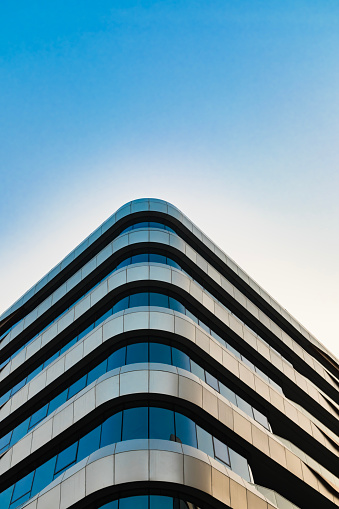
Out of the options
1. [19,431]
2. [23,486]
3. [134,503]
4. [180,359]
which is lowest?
[134,503]

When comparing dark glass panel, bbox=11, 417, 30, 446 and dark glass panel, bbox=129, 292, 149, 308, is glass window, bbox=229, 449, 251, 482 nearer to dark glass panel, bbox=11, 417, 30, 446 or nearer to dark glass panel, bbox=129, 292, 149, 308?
dark glass panel, bbox=129, 292, 149, 308

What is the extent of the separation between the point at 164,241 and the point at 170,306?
4.09 m

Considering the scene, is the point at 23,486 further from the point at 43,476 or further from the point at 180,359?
the point at 180,359

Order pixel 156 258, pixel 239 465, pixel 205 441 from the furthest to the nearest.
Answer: pixel 156 258, pixel 239 465, pixel 205 441

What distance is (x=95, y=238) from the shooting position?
3278 centimetres

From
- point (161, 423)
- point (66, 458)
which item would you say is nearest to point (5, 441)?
point (66, 458)

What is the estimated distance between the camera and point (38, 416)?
88.3 ft

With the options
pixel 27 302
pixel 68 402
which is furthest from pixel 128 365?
pixel 27 302

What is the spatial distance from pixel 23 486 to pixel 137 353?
23.1 feet

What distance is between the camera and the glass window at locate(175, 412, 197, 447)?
21.3 metres

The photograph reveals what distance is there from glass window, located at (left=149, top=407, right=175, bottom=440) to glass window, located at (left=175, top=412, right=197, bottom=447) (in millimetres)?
203

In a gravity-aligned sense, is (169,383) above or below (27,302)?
below

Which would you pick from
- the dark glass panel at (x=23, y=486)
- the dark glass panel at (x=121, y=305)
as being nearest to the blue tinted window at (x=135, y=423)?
the dark glass panel at (x=23, y=486)

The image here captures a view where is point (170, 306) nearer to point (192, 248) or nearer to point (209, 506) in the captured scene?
point (192, 248)
